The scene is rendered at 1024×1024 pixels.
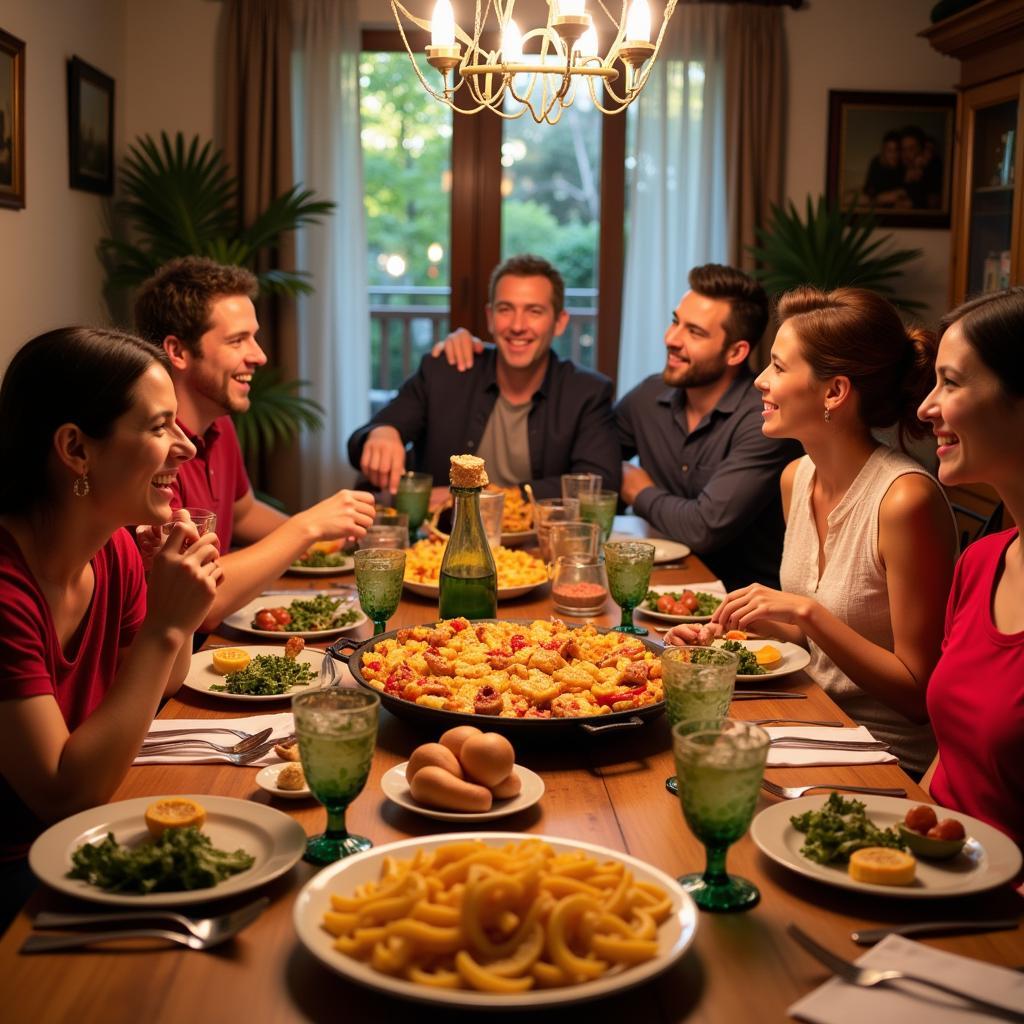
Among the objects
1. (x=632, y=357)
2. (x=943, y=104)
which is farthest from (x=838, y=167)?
(x=632, y=357)

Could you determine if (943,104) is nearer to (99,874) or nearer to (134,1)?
(134,1)

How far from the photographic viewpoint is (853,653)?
2080 mm

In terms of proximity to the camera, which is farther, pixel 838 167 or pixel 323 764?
pixel 838 167

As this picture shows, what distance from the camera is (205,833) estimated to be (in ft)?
4.33

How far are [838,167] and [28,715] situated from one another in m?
4.87

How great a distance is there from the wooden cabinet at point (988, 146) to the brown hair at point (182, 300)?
2.79 meters

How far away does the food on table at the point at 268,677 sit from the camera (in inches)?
72.3

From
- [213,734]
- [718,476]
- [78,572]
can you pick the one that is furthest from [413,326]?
[213,734]

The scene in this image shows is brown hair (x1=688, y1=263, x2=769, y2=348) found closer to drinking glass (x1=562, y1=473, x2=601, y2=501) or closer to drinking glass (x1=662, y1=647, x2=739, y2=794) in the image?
drinking glass (x1=562, y1=473, x2=601, y2=501)

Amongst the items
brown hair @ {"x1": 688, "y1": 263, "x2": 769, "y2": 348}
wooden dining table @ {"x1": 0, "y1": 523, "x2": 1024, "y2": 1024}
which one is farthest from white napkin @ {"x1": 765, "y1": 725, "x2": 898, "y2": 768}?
brown hair @ {"x1": 688, "y1": 263, "x2": 769, "y2": 348}

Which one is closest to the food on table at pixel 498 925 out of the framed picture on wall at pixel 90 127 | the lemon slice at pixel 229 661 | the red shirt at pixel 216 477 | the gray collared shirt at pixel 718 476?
the lemon slice at pixel 229 661

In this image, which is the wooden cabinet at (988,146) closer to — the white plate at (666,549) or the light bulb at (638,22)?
the white plate at (666,549)

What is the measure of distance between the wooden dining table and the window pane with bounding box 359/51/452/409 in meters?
4.43

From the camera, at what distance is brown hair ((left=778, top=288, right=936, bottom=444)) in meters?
2.38
